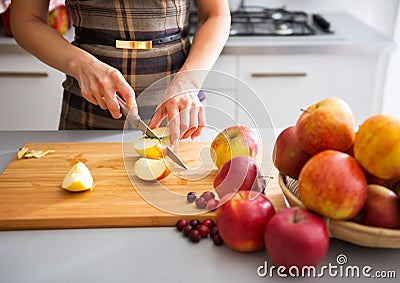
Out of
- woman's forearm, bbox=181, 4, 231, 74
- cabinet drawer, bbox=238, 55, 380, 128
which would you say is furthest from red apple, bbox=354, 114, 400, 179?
cabinet drawer, bbox=238, 55, 380, 128

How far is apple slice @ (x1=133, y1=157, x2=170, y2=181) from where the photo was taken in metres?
1.02

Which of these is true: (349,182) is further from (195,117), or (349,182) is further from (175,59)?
(175,59)

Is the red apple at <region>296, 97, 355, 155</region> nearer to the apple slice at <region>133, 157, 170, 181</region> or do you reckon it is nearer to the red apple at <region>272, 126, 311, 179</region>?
the red apple at <region>272, 126, 311, 179</region>

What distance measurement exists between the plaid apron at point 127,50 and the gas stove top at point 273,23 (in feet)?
2.09

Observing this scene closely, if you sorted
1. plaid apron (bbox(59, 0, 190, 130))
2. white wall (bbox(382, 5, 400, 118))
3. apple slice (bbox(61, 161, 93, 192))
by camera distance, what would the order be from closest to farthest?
1. apple slice (bbox(61, 161, 93, 192))
2. plaid apron (bbox(59, 0, 190, 130))
3. white wall (bbox(382, 5, 400, 118))

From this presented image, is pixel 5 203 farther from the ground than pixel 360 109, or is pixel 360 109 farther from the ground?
pixel 5 203

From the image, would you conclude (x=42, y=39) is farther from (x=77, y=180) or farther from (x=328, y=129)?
(x=328, y=129)

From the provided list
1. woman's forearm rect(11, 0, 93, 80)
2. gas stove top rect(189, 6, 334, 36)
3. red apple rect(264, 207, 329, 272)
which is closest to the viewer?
red apple rect(264, 207, 329, 272)

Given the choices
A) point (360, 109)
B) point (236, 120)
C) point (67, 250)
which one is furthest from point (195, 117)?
point (360, 109)

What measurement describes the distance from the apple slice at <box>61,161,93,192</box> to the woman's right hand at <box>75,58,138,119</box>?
0.14 metres

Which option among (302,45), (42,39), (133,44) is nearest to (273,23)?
(302,45)

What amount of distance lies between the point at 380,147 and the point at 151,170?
43cm

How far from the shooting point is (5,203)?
96 cm

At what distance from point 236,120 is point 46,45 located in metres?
0.50
